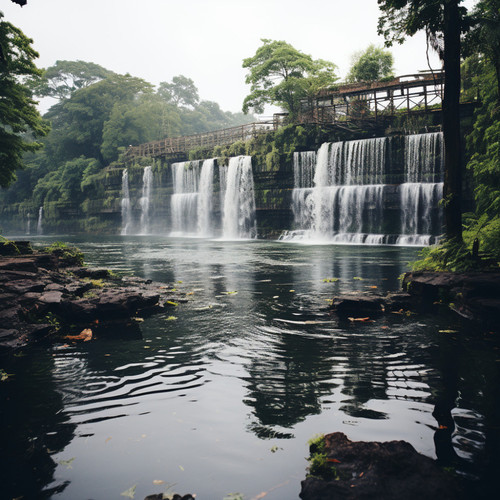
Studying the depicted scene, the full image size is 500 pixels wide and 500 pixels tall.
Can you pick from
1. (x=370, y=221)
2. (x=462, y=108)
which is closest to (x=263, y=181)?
(x=370, y=221)

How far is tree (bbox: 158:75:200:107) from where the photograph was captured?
9188 cm

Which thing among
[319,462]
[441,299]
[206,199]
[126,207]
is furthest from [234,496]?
[126,207]

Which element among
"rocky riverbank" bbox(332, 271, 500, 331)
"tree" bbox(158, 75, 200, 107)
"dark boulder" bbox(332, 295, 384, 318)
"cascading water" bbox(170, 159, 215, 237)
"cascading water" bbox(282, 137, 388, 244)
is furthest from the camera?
"tree" bbox(158, 75, 200, 107)

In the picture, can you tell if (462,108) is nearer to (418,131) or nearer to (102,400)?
(418,131)

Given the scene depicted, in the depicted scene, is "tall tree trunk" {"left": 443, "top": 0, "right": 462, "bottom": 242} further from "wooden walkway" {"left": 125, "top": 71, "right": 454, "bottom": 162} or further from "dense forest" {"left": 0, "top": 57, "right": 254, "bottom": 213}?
"dense forest" {"left": 0, "top": 57, "right": 254, "bottom": 213}

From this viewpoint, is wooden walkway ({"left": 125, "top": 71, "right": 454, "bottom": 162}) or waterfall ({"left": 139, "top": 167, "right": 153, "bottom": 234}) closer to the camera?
wooden walkway ({"left": 125, "top": 71, "right": 454, "bottom": 162})

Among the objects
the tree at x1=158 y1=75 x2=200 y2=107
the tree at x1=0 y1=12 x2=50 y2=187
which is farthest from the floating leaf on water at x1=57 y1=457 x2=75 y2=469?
the tree at x1=158 y1=75 x2=200 y2=107

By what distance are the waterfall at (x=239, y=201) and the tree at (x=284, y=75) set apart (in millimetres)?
6549

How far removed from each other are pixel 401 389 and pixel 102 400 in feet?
9.76

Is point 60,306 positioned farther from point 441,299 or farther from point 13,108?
point 13,108

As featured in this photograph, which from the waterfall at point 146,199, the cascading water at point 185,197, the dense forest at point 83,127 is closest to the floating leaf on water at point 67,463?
the cascading water at point 185,197

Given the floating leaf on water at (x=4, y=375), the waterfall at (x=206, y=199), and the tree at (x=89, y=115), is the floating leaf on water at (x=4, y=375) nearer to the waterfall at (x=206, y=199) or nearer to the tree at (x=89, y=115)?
the waterfall at (x=206, y=199)

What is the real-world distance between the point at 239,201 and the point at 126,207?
64.4ft

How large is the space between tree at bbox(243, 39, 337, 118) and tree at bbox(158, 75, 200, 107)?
5314 cm
